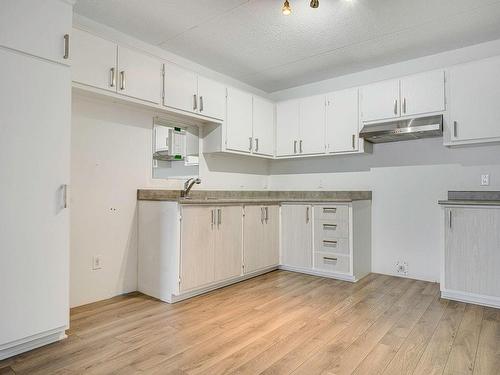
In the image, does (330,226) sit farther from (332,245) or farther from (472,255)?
(472,255)

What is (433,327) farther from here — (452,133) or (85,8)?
(85,8)

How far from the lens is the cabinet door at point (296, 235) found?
12.3 feet

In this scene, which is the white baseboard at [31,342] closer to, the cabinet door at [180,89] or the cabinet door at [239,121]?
the cabinet door at [180,89]

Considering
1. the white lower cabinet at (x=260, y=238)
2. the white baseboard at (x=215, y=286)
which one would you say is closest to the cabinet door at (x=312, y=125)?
the white lower cabinet at (x=260, y=238)

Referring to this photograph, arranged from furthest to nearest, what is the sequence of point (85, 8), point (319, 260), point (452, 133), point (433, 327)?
point (319, 260) < point (452, 133) < point (85, 8) < point (433, 327)

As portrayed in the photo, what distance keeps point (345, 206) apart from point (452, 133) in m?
1.23

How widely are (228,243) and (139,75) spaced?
1.79m

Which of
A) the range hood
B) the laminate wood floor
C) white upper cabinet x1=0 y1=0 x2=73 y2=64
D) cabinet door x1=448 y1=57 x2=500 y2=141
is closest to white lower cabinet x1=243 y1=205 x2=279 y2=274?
the laminate wood floor

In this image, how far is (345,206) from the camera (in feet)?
11.5

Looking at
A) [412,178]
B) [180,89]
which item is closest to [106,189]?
[180,89]

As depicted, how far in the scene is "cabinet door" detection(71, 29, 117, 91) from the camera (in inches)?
97.9

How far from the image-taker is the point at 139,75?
2.89 meters

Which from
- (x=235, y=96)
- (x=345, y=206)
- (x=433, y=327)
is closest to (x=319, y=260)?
(x=345, y=206)

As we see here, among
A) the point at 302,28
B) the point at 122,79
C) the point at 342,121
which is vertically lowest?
the point at 342,121
